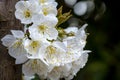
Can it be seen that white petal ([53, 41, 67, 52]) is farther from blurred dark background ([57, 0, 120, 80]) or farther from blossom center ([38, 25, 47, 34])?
blurred dark background ([57, 0, 120, 80])

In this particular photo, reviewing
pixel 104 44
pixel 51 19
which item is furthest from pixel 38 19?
pixel 104 44

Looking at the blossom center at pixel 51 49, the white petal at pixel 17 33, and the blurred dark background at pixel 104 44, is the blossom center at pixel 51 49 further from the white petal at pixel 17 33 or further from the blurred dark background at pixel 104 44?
the blurred dark background at pixel 104 44

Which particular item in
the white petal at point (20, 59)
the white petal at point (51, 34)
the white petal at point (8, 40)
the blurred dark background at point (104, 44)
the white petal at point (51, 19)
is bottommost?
the blurred dark background at point (104, 44)

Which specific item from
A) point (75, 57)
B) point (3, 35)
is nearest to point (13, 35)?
point (3, 35)

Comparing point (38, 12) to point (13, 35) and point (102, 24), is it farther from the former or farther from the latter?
point (102, 24)

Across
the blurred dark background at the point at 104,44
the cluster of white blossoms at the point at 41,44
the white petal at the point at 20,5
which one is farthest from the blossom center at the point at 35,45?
the blurred dark background at the point at 104,44

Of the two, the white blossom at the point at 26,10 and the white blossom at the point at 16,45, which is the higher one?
the white blossom at the point at 26,10

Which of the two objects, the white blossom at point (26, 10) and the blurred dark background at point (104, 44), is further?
the blurred dark background at point (104, 44)
